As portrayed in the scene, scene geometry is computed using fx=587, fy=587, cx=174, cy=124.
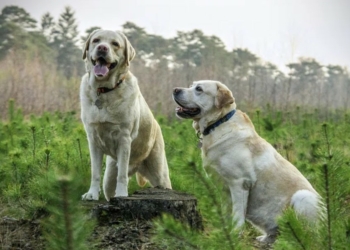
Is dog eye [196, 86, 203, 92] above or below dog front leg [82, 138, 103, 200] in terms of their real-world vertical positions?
above

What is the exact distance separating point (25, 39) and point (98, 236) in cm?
3700

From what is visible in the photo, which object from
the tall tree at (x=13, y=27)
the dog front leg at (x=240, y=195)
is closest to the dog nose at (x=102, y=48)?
the dog front leg at (x=240, y=195)

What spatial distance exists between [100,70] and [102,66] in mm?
50

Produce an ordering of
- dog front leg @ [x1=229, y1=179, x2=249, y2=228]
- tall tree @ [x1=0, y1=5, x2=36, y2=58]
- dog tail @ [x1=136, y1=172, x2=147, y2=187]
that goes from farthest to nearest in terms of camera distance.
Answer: tall tree @ [x1=0, y1=5, x2=36, y2=58]
dog tail @ [x1=136, y1=172, x2=147, y2=187]
dog front leg @ [x1=229, y1=179, x2=249, y2=228]

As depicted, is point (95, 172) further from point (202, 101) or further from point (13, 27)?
point (13, 27)

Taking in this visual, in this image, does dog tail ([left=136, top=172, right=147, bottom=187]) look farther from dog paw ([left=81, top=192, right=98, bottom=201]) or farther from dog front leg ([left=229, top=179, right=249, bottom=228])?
dog front leg ([left=229, top=179, right=249, bottom=228])

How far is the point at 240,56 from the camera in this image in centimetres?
3691

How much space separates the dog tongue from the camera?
4893mm

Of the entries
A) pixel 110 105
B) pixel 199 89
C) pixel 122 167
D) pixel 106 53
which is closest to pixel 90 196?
pixel 122 167

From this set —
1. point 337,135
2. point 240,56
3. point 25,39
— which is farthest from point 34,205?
point 25,39

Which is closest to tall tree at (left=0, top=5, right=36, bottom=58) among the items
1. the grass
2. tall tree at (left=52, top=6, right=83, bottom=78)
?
tall tree at (left=52, top=6, right=83, bottom=78)

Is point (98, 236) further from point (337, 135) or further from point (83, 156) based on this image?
point (337, 135)

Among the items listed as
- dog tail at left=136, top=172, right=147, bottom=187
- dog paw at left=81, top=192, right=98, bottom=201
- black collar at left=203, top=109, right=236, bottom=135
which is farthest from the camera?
dog tail at left=136, top=172, right=147, bottom=187

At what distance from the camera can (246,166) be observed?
15.5 feet
